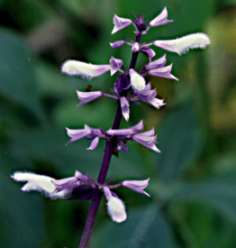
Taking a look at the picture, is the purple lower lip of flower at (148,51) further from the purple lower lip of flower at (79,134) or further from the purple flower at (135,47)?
the purple lower lip of flower at (79,134)

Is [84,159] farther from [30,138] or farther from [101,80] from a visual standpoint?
[101,80]

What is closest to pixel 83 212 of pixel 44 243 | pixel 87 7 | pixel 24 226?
pixel 44 243

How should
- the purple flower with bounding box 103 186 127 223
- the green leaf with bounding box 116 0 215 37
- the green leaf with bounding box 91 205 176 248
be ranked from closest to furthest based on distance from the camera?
→ the purple flower with bounding box 103 186 127 223 < the green leaf with bounding box 91 205 176 248 < the green leaf with bounding box 116 0 215 37

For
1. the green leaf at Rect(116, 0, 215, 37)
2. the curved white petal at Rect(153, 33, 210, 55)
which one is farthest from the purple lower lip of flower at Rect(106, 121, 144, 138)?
the green leaf at Rect(116, 0, 215, 37)

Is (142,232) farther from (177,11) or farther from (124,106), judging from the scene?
(124,106)

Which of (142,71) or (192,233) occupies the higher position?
(142,71)

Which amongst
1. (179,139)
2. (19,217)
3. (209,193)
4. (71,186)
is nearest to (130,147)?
(179,139)

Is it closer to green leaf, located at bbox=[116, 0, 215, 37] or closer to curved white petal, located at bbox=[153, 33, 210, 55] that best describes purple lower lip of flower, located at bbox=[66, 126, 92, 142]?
curved white petal, located at bbox=[153, 33, 210, 55]
